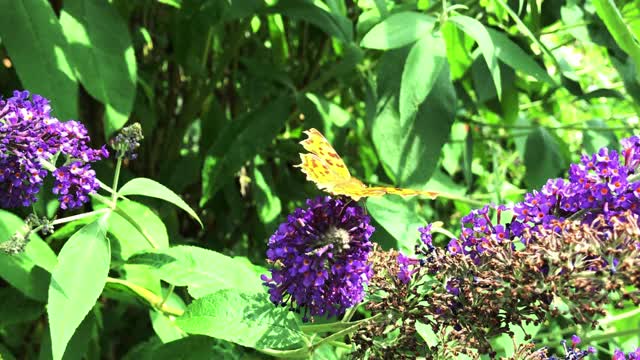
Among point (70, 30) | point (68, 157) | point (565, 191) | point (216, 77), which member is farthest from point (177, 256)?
point (216, 77)

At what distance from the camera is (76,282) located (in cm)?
155

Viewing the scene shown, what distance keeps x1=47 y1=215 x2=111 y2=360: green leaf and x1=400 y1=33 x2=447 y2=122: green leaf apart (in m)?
0.81

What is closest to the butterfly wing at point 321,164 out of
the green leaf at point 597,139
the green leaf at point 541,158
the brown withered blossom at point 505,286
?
the brown withered blossom at point 505,286

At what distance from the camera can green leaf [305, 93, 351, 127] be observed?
246cm

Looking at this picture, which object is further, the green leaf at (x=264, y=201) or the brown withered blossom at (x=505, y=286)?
the green leaf at (x=264, y=201)

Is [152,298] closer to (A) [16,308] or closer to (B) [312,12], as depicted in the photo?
(A) [16,308]

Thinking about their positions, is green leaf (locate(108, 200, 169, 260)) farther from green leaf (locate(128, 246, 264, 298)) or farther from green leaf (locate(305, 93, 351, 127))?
green leaf (locate(305, 93, 351, 127))

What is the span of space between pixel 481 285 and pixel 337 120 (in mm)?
1200

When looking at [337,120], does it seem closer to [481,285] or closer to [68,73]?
[68,73]

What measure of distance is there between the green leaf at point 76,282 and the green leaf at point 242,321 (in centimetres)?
20

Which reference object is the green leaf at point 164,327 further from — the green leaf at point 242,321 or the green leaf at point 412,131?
the green leaf at point 412,131

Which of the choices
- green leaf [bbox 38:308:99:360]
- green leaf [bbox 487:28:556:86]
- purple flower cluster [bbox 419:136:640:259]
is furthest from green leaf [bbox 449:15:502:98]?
green leaf [bbox 38:308:99:360]

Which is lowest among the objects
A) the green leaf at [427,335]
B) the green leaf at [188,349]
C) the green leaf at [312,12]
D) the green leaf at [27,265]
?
the green leaf at [188,349]

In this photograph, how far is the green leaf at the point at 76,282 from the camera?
1.48 metres
